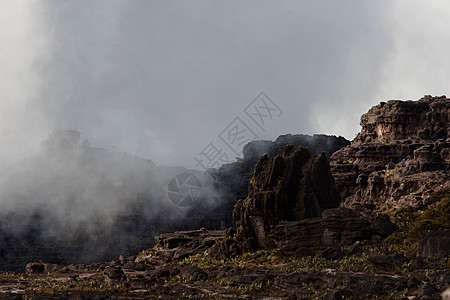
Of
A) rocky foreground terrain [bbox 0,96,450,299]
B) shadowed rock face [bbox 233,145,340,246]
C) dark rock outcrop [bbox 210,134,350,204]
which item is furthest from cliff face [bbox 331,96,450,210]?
dark rock outcrop [bbox 210,134,350,204]

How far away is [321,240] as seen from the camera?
6234 centimetres

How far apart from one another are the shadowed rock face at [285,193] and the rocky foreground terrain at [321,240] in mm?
129

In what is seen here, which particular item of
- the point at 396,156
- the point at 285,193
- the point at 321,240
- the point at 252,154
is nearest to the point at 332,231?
the point at 321,240

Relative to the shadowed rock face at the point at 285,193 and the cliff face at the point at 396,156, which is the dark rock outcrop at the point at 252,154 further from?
the shadowed rock face at the point at 285,193

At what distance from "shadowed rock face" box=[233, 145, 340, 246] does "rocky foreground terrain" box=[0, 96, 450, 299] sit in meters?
0.13

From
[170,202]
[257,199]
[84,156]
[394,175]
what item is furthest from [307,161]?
[84,156]

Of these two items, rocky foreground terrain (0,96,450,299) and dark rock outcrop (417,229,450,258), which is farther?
dark rock outcrop (417,229,450,258)

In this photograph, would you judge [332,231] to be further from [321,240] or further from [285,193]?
[285,193]

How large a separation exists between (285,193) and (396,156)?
4135 cm

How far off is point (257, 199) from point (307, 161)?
869 centimetres

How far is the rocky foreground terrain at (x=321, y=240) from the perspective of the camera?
44969mm

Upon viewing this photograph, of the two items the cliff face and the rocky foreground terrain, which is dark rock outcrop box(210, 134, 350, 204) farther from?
the rocky foreground terrain

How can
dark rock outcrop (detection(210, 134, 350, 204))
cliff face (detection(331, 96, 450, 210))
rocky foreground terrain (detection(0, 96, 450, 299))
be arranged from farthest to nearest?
dark rock outcrop (detection(210, 134, 350, 204)) → cliff face (detection(331, 96, 450, 210)) → rocky foreground terrain (detection(0, 96, 450, 299))

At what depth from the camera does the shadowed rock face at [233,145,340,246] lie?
7075cm
